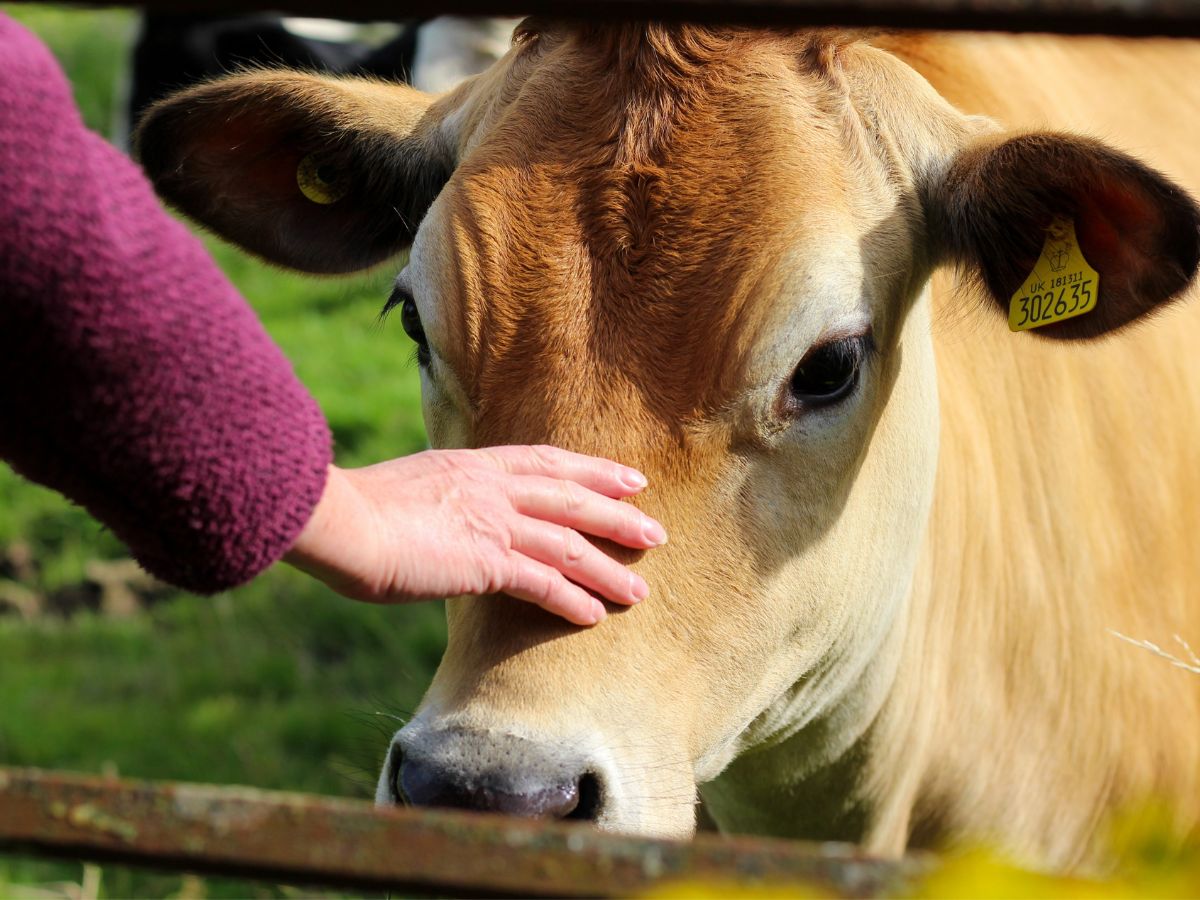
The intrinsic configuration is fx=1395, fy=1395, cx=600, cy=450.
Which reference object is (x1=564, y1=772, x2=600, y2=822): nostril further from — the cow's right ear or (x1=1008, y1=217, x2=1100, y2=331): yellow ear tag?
the cow's right ear

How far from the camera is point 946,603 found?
307cm

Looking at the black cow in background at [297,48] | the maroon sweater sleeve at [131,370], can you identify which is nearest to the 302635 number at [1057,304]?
the maroon sweater sleeve at [131,370]

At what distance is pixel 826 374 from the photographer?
236 centimetres

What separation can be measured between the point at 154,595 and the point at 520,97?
391 centimetres

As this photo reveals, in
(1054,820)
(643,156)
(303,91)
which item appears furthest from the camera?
(1054,820)

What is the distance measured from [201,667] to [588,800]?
3.72m

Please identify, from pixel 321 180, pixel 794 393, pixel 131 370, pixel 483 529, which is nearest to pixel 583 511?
pixel 483 529

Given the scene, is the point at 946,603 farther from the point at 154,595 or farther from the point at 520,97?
the point at 154,595

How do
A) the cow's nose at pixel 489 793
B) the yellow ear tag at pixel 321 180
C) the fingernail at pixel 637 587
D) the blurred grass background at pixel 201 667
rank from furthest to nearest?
1. the blurred grass background at pixel 201 667
2. the yellow ear tag at pixel 321 180
3. the fingernail at pixel 637 587
4. the cow's nose at pixel 489 793

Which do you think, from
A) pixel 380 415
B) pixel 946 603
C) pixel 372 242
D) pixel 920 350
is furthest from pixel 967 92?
pixel 380 415

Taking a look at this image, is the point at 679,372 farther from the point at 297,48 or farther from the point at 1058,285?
the point at 297,48

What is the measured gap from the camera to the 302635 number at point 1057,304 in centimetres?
249

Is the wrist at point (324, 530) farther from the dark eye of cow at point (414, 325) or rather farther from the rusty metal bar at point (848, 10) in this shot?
the dark eye of cow at point (414, 325)

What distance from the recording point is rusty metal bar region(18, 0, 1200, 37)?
118cm
